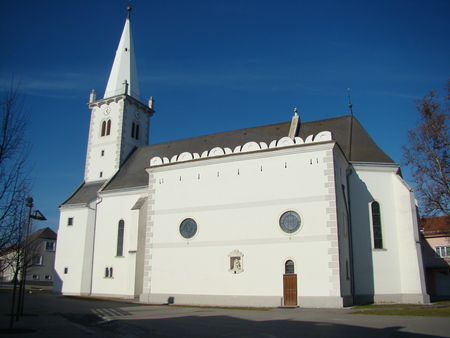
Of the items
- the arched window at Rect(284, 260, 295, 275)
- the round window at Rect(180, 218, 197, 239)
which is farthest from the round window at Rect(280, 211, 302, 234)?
the round window at Rect(180, 218, 197, 239)

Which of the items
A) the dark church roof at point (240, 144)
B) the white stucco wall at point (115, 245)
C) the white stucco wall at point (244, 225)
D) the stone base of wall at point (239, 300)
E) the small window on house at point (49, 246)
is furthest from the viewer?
the small window on house at point (49, 246)

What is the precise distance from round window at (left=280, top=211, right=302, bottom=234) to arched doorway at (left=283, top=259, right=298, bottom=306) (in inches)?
68.1

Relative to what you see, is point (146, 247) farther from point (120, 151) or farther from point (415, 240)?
point (415, 240)

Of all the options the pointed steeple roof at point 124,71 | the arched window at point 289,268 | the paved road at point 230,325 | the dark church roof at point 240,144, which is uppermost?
the pointed steeple roof at point 124,71

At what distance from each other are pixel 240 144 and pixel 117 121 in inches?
540

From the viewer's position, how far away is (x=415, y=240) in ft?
80.4

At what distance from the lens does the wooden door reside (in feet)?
71.3

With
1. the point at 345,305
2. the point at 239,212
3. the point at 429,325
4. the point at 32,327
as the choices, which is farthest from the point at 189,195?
the point at 429,325

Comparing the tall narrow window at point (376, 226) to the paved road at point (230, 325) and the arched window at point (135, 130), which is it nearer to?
the paved road at point (230, 325)

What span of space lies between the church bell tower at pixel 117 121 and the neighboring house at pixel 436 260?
93.4 feet

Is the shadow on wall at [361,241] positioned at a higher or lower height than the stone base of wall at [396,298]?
higher

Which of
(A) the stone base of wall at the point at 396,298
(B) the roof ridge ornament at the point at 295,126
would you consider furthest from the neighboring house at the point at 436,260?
(B) the roof ridge ornament at the point at 295,126

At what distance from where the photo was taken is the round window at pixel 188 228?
25.8 meters

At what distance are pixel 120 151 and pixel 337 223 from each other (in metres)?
22.4
